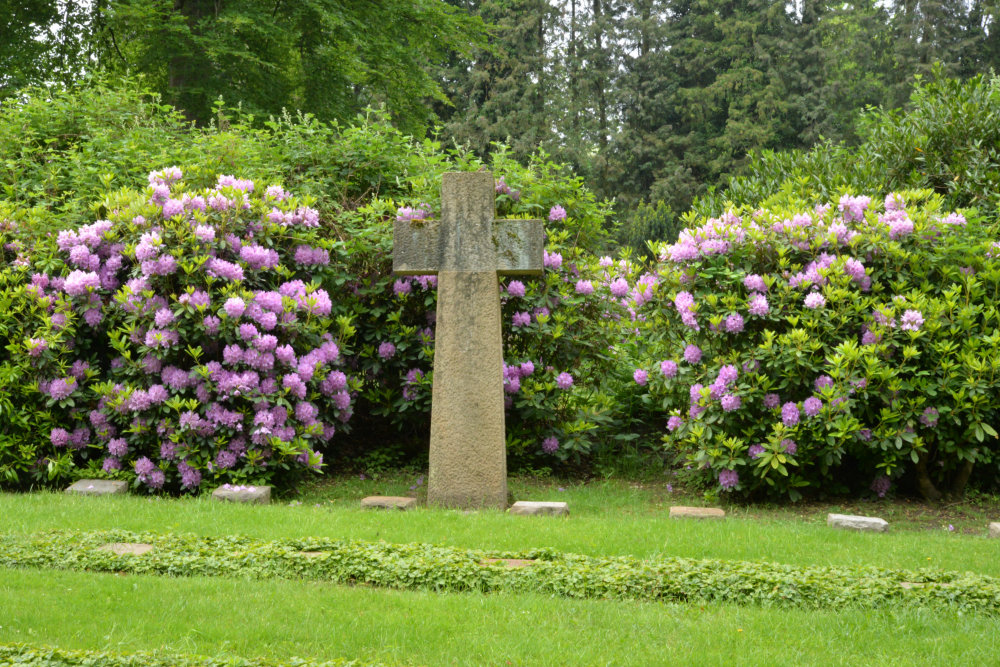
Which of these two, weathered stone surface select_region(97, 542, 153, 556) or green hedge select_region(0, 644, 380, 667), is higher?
weathered stone surface select_region(97, 542, 153, 556)

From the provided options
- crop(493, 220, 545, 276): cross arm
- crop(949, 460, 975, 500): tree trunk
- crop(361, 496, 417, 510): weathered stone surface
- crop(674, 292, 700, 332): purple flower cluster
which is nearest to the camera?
crop(361, 496, 417, 510): weathered stone surface

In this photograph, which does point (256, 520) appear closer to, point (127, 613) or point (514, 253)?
point (127, 613)

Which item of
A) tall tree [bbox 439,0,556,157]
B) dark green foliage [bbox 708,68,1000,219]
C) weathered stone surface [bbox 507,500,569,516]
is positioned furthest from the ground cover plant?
tall tree [bbox 439,0,556,157]

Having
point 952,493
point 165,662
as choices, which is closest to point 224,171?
point 165,662

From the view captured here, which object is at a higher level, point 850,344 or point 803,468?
point 850,344

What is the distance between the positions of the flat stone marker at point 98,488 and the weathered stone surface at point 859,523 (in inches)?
201

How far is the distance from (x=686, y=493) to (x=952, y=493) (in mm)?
2021

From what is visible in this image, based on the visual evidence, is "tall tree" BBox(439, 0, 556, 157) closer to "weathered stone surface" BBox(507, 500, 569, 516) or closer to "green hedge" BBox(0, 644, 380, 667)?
"weathered stone surface" BBox(507, 500, 569, 516)

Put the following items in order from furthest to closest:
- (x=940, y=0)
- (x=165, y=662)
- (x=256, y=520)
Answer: (x=940, y=0) → (x=256, y=520) → (x=165, y=662)

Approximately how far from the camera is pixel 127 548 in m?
4.96

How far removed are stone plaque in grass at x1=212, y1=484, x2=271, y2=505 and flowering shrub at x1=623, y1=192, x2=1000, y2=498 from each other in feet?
10.4

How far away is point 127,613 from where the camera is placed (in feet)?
12.7

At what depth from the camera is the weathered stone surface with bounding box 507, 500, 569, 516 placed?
6.33 m

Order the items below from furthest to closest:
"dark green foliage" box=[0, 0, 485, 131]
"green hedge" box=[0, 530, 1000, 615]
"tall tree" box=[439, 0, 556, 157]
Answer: "tall tree" box=[439, 0, 556, 157], "dark green foliage" box=[0, 0, 485, 131], "green hedge" box=[0, 530, 1000, 615]
